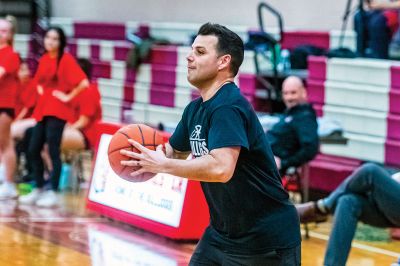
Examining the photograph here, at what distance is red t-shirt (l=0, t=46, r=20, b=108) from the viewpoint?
1006cm

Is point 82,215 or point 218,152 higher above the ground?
point 218,152

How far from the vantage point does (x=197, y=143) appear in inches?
171

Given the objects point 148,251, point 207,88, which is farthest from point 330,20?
point 207,88

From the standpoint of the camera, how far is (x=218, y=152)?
13.5 ft

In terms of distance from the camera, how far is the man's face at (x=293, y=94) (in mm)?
9000

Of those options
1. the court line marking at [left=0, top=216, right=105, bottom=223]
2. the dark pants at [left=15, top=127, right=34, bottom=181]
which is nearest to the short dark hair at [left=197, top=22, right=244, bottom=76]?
the court line marking at [left=0, top=216, right=105, bottom=223]

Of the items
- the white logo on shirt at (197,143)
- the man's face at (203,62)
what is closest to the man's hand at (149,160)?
the white logo on shirt at (197,143)

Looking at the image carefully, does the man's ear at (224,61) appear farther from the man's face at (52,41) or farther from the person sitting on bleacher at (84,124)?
the person sitting on bleacher at (84,124)

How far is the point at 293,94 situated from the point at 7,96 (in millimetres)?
3049

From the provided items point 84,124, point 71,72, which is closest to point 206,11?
point 84,124

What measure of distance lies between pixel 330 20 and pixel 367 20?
1747 mm

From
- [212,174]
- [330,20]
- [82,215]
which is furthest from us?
[330,20]

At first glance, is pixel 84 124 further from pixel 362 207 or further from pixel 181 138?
pixel 181 138

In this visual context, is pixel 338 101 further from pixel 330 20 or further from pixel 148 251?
pixel 148 251
